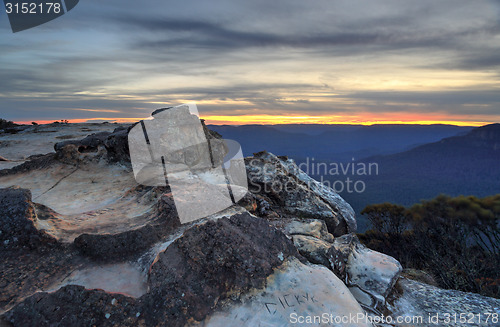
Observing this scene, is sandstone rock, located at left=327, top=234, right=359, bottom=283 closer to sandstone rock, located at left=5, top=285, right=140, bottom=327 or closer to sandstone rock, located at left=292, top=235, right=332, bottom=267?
sandstone rock, located at left=292, top=235, right=332, bottom=267

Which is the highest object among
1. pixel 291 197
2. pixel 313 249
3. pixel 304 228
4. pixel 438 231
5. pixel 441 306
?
pixel 313 249

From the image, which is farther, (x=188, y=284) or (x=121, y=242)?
(x=121, y=242)

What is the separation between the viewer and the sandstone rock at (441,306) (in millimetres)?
5082

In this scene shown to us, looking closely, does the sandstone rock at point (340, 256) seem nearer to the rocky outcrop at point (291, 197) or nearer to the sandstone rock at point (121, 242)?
the rocky outcrop at point (291, 197)

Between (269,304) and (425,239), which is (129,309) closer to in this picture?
(269,304)

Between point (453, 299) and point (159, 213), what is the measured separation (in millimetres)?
5943

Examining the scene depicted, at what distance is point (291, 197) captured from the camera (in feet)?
30.1

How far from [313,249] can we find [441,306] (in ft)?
8.36

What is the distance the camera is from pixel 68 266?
14.7 ft

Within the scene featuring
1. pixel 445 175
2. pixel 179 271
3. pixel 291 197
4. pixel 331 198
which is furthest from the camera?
pixel 445 175

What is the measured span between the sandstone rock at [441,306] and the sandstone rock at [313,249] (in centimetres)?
139

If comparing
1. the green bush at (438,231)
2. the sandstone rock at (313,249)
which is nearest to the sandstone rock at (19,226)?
the sandstone rock at (313,249)

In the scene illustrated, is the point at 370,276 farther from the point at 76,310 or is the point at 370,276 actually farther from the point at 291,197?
the point at 76,310

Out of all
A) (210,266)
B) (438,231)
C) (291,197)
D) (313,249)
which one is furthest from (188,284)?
(438,231)
